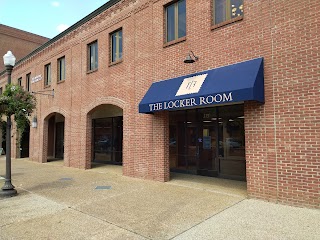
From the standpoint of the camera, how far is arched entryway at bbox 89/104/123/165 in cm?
1569

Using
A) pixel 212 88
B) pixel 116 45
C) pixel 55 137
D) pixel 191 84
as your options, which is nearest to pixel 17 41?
pixel 55 137

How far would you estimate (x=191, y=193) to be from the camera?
307 inches

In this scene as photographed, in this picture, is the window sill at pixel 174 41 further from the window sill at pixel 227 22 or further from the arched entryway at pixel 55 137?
the arched entryway at pixel 55 137

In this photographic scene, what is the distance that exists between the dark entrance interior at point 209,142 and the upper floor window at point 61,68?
8.48 metres

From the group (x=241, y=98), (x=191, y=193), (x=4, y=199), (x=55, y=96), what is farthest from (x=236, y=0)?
(x=55, y=96)

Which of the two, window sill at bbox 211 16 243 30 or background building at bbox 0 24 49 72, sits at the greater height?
background building at bbox 0 24 49 72

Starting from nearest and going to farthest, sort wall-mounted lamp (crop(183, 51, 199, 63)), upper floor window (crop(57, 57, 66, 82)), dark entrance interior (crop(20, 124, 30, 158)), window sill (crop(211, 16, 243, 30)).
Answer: window sill (crop(211, 16, 243, 30)) → wall-mounted lamp (crop(183, 51, 199, 63)) → upper floor window (crop(57, 57, 66, 82)) → dark entrance interior (crop(20, 124, 30, 158))

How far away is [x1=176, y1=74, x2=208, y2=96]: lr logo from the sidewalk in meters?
3.12

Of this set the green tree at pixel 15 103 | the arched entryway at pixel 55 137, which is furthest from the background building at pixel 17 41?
the green tree at pixel 15 103

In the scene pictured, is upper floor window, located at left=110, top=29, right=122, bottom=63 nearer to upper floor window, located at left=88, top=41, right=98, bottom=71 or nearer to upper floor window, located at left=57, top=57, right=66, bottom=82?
upper floor window, located at left=88, top=41, right=98, bottom=71

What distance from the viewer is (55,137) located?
70.8 ft

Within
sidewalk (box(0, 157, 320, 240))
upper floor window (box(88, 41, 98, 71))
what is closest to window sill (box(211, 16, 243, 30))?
sidewalk (box(0, 157, 320, 240))

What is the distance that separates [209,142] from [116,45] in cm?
647

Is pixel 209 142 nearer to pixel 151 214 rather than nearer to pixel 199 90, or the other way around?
pixel 199 90
